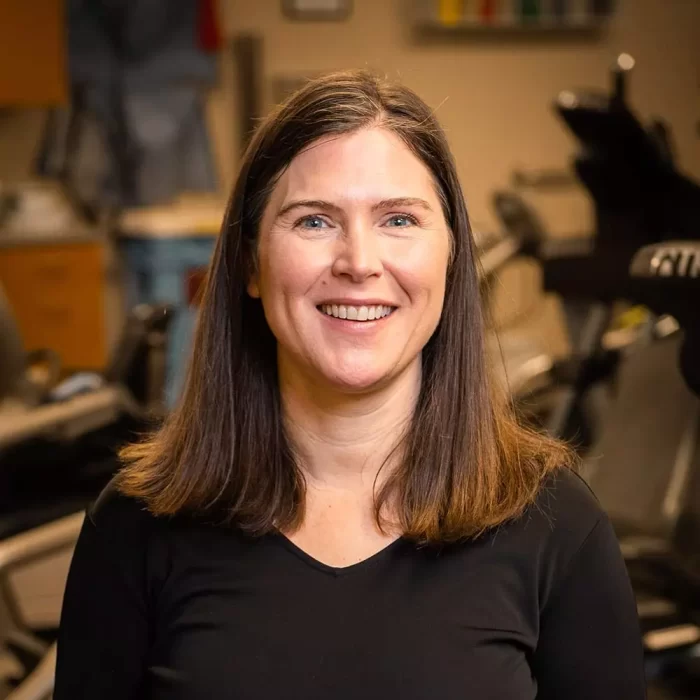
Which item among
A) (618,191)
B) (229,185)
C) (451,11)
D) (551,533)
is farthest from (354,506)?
(451,11)

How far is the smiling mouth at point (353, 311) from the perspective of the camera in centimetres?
107

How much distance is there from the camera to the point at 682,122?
5754 mm

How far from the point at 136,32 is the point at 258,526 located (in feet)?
13.8

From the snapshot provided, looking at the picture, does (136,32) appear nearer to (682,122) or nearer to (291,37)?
(291,37)

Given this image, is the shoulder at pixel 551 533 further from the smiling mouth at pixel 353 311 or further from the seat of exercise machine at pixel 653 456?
the seat of exercise machine at pixel 653 456

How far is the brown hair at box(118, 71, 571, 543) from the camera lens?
1.10 m

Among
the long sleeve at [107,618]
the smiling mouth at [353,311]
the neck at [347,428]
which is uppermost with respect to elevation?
the smiling mouth at [353,311]

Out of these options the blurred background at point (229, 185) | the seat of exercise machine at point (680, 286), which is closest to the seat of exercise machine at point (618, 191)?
the blurred background at point (229, 185)

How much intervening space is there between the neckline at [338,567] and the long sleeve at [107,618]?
0.48 ft

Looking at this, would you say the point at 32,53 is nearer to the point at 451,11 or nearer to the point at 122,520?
the point at 451,11

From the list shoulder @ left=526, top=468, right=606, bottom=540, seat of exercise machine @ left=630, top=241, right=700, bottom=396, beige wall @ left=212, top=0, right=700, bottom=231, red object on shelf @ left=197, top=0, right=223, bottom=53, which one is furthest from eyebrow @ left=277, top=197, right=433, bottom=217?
beige wall @ left=212, top=0, right=700, bottom=231

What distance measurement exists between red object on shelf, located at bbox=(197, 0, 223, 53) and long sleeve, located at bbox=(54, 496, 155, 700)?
4.20m

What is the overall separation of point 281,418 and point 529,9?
450cm

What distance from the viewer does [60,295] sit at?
15.5 feet
